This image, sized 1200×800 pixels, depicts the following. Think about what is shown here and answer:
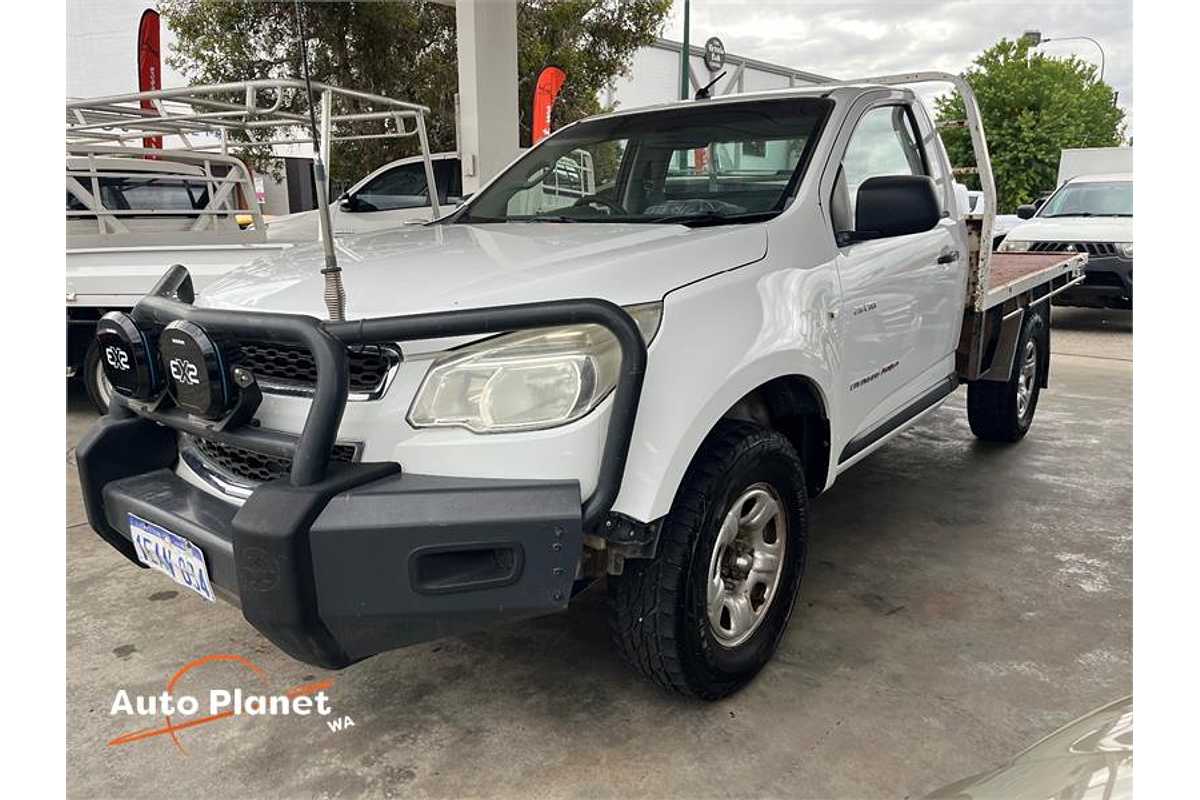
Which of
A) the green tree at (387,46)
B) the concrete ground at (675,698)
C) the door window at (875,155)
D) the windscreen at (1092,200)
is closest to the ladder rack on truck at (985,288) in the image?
the door window at (875,155)

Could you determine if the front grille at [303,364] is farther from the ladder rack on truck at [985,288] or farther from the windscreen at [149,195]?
the windscreen at [149,195]

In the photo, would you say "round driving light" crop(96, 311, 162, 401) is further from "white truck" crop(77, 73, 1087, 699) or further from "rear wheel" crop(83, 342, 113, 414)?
"rear wheel" crop(83, 342, 113, 414)

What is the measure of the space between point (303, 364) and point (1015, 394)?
4.30m

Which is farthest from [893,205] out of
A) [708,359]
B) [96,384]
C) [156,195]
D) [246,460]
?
[156,195]

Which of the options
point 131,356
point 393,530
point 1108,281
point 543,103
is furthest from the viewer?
point 543,103

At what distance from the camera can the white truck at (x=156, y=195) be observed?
18.0ft

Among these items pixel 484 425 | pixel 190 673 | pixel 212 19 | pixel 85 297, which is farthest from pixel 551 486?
pixel 212 19

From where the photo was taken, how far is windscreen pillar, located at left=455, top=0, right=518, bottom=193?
26.5ft

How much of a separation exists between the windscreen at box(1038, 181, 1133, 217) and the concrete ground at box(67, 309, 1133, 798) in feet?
27.0

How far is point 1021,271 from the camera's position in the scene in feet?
17.4

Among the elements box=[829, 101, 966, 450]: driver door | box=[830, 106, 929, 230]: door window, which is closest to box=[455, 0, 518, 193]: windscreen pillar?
box=[830, 106, 929, 230]: door window

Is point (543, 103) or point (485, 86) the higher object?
point (543, 103)

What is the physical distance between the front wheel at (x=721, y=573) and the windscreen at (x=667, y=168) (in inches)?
34.0

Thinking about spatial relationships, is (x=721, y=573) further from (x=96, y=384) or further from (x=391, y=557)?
(x=96, y=384)
